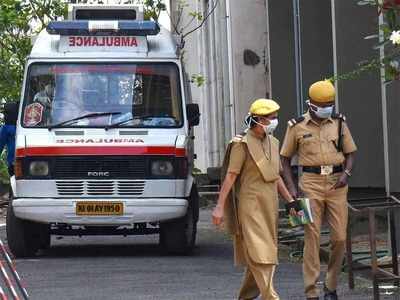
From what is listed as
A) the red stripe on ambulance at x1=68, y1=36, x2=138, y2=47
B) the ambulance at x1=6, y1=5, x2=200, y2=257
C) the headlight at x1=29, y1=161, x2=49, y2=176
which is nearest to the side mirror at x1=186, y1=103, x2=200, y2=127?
the ambulance at x1=6, y1=5, x2=200, y2=257

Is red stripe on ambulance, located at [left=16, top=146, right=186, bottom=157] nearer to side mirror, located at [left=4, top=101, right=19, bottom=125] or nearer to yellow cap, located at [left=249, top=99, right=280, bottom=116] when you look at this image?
side mirror, located at [left=4, top=101, right=19, bottom=125]

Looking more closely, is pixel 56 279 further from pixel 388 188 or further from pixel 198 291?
pixel 388 188

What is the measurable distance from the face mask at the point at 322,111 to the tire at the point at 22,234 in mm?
5682

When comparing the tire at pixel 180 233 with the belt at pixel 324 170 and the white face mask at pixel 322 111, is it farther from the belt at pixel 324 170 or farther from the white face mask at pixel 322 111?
the white face mask at pixel 322 111

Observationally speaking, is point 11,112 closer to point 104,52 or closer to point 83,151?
point 83,151

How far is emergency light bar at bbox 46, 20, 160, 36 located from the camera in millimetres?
15070

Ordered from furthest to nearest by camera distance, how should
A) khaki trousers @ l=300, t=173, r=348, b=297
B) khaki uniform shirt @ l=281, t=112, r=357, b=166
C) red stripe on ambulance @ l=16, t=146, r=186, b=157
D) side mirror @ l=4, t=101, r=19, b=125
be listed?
side mirror @ l=4, t=101, r=19, b=125
red stripe on ambulance @ l=16, t=146, r=186, b=157
khaki uniform shirt @ l=281, t=112, r=357, b=166
khaki trousers @ l=300, t=173, r=348, b=297

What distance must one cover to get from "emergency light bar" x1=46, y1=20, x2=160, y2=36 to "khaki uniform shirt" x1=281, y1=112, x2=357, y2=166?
524cm

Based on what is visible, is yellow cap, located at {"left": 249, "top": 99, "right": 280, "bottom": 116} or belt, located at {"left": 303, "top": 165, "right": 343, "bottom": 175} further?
belt, located at {"left": 303, "top": 165, "right": 343, "bottom": 175}

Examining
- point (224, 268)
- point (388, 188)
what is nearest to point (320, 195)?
point (224, 268)

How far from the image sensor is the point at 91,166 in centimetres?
1438

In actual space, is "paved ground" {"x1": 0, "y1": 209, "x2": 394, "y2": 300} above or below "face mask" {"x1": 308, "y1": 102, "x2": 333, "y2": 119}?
below

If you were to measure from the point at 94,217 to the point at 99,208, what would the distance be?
13cm

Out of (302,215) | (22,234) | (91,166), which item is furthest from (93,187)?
(302,215)
